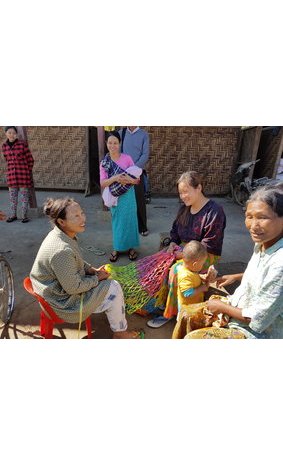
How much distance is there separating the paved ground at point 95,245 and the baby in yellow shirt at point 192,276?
570 millimetres

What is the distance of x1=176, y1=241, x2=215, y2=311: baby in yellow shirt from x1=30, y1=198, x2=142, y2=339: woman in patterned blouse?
620 millimetres

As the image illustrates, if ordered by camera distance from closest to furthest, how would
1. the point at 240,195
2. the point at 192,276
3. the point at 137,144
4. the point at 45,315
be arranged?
the point at 45,315 < the point at 192,276 < the point at 137,144 < the point at 240,195

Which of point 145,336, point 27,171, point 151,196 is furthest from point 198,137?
point 145,336

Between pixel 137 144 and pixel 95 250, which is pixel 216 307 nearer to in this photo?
pixel 95 250

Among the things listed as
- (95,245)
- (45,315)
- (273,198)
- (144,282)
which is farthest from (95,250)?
(273,198)

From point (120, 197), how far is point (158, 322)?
1.79 metres

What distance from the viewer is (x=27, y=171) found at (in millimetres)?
5668

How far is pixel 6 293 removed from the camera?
9.50 feet

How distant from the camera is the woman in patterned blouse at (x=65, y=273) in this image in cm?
209

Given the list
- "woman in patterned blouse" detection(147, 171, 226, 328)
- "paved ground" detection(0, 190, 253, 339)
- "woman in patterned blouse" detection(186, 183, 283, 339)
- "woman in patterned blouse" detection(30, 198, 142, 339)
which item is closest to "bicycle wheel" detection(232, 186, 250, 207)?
"paved ground" detection(0, 190, 253, 339)

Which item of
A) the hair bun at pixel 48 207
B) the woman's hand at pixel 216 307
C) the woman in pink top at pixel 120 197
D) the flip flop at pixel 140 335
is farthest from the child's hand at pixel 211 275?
the woman in pink top at pixel 120 197

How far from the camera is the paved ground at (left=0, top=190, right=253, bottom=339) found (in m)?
2.81

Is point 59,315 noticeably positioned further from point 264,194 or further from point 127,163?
point 127,163

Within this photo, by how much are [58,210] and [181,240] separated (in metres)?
1.41
